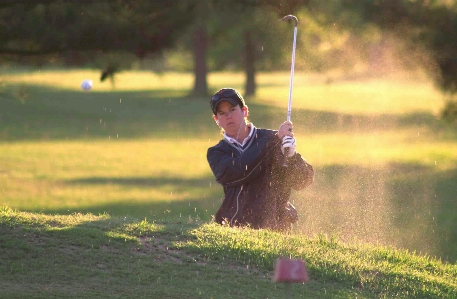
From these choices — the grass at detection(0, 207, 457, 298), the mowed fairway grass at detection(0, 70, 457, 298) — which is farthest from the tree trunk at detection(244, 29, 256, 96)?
the grass at detection(0, 207, 457, 298)

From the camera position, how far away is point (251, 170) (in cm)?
803

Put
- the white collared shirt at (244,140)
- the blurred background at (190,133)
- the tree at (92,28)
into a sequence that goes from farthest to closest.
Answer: the blurred background at (190,133)
the tree at (92,28)
the white collared shirt at (244,140)

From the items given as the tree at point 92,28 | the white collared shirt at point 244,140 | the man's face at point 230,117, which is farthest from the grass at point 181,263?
the tree at point 92,28

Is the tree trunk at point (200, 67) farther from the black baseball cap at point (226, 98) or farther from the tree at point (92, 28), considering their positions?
the black baseball cap at point (226, 98)

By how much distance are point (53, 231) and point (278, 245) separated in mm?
1697

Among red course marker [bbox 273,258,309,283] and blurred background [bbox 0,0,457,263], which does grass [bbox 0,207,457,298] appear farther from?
red course marker [bbox 273,258,309,283]

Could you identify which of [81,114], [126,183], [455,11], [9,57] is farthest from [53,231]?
[81,114]

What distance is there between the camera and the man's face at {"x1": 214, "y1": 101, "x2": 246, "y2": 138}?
825cm

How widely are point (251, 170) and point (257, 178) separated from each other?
0.19 meters

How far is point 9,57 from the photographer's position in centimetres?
1193

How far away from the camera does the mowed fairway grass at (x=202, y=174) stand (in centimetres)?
873

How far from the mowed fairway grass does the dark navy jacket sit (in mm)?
382

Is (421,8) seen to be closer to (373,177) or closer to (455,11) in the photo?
(455,11)

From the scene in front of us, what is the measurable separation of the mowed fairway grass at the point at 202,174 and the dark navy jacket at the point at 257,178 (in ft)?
1.25
